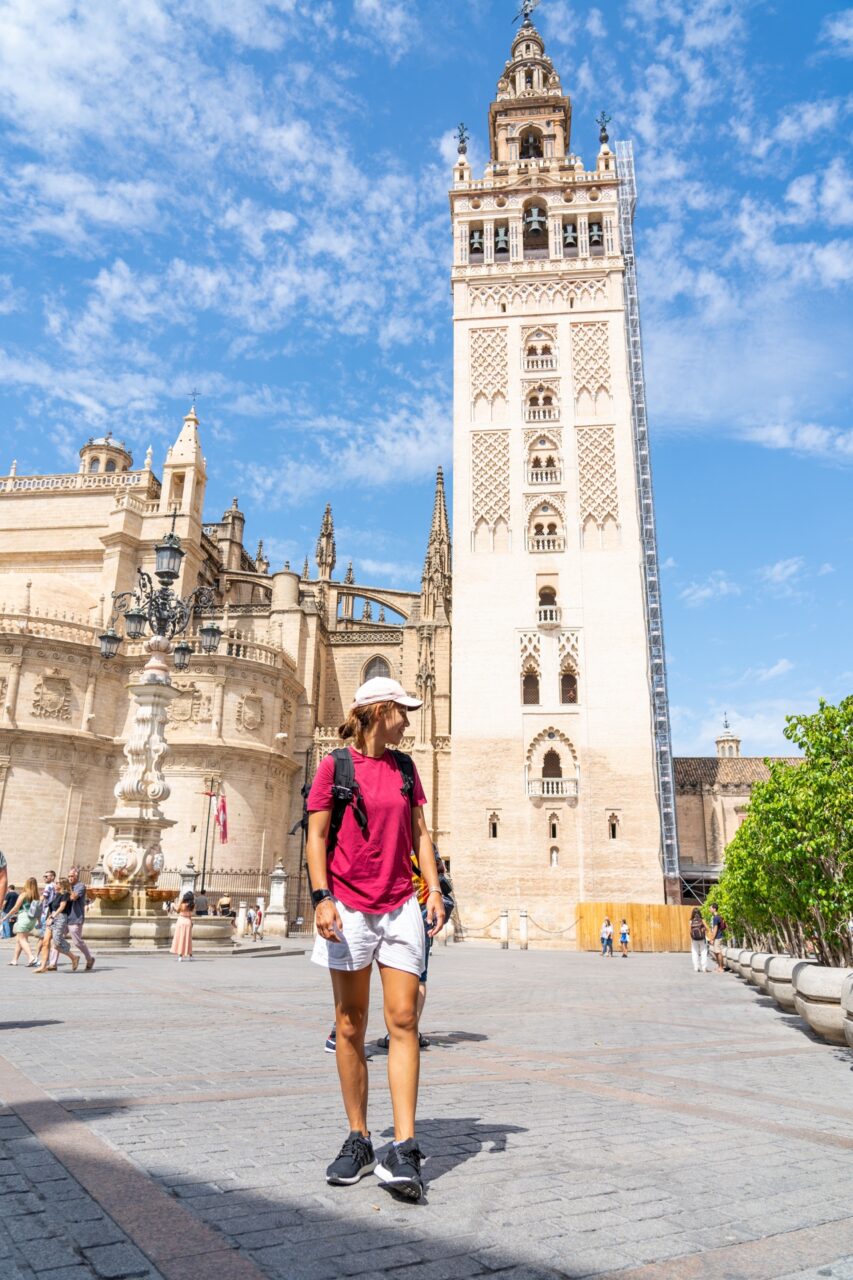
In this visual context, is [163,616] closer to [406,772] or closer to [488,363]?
[406,772]

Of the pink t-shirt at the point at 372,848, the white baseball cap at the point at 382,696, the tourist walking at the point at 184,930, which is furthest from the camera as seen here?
the tourist walking at the point at 184,930

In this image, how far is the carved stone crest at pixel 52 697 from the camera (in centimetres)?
3231

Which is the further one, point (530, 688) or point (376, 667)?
point (376, 667)

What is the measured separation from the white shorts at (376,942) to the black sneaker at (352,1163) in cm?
63

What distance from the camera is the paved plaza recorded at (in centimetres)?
265

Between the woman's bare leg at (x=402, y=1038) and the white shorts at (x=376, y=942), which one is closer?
the woman's bare leg at (x=402, y=1038)

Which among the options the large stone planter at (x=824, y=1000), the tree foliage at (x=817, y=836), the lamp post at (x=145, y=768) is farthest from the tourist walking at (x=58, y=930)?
the large stone planter at (x=824, y=1000)

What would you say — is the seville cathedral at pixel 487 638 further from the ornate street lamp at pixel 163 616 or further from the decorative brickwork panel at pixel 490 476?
the ornate street lamp at pixel 163 616

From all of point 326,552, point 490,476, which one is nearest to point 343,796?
point 490,476

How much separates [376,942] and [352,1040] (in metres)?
0.39

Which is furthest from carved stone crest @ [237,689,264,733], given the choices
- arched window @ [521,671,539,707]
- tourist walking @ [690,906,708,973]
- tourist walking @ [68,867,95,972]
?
tourist walking @ [68,867,95,972]

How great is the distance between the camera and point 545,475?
119 ft

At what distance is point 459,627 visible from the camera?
3481cm

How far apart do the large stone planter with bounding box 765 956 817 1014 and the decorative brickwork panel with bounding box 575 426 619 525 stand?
83.2 ft
